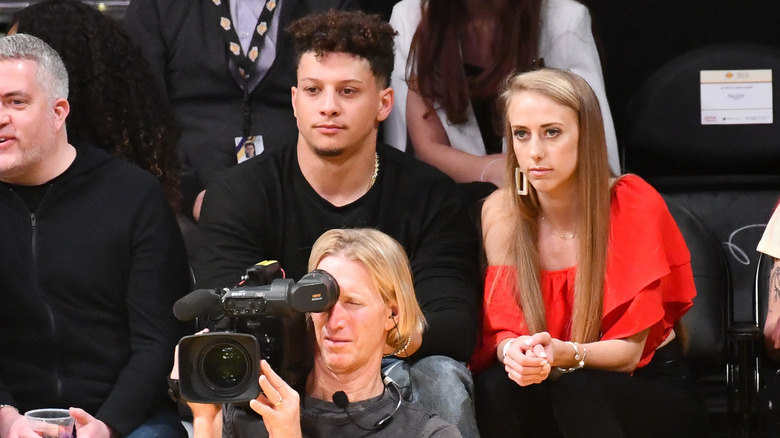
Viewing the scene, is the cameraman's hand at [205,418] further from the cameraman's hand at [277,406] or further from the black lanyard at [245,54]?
the black lanyard at [245,54]

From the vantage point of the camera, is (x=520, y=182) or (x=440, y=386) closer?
(x=440, y=386)

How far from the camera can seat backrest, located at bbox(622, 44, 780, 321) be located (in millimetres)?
3766

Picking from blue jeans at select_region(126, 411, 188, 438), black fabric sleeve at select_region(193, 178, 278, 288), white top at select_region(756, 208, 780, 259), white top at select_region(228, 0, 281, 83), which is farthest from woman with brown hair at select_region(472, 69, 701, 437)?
white top at select_region(228, 0, 281, 83)

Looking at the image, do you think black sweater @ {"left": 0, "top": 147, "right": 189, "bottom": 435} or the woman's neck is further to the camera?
A: the woman's neck

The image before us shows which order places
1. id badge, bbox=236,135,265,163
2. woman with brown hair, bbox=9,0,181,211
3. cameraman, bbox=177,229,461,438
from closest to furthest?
cameraman, bbox=177,229,461,438
woman with brown hair, bbox=9,0,181,211
id badge, bbox=236,135,265,163

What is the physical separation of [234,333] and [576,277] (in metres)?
1.08

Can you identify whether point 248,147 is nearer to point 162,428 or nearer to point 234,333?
point 162,428

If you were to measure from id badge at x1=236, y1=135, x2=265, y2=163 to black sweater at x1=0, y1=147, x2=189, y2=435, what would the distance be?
72cm

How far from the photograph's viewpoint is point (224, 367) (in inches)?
85.7

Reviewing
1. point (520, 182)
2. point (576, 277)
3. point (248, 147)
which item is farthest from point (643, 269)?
point (248, 147)

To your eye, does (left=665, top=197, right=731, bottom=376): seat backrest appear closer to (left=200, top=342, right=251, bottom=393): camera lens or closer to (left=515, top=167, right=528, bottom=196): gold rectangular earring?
(left=515, top=167, right=528, bottom=196): gold rectangular earring

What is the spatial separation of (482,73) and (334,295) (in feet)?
5.14

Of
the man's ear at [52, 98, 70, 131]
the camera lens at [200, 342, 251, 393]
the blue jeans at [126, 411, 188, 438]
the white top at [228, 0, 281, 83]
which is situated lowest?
the blue jeans at [126, 411, 188, 438]

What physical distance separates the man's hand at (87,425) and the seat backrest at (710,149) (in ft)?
6.45
